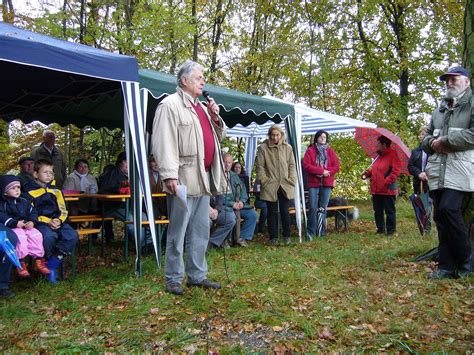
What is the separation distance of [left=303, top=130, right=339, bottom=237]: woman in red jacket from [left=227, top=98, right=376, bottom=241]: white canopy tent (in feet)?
1.03


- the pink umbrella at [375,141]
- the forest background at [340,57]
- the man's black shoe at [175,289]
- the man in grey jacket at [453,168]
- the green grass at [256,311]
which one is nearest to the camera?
the green grass at [256,311]

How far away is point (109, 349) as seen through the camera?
9.49 feet

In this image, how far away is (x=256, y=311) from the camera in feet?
11.6

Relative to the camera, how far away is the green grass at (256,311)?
116 inches

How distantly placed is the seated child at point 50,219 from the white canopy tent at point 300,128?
12.8ft

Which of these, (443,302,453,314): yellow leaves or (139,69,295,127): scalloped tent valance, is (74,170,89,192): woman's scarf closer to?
(139,69,295,127): scalloped tent valance

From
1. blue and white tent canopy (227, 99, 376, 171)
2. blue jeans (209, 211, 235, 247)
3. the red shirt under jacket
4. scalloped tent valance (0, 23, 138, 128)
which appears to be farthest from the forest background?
blue jeans (209, 211, 235, 247)

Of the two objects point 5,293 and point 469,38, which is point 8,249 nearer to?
point 5,293

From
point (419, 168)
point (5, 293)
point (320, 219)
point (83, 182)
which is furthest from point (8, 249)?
point (419, 168)

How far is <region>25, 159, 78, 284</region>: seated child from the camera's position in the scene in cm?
469

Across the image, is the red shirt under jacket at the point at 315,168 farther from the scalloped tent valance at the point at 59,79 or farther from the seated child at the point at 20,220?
the seated child at the point at 20,220

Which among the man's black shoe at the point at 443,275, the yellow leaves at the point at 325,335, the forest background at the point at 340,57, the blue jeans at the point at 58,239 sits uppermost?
the forest background at the point at 340,57

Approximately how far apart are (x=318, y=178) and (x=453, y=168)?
388cm

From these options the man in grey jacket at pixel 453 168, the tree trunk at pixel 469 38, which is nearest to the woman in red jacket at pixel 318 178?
the tree trunk at pixel 469 38
